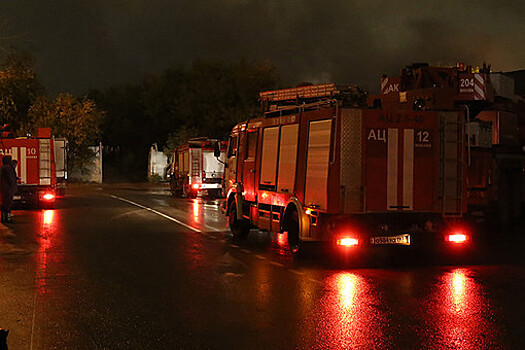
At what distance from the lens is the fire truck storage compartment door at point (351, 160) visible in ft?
34.2

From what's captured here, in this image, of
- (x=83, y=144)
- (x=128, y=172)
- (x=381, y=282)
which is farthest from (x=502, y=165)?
(x=128, y=172)

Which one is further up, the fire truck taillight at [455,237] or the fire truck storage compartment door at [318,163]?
the fire truck storage compartment door at [318,163]

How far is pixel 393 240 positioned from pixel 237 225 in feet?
15.4

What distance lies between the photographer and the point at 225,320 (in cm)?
675

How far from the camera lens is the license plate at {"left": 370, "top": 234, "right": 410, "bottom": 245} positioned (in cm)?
1065

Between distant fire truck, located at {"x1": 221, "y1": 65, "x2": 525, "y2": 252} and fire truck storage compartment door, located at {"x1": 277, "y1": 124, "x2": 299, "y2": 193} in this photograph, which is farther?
fire truck storage compartment door, located at {"x1": 277, "y1": 124, "x2": 299, "y2": 193}

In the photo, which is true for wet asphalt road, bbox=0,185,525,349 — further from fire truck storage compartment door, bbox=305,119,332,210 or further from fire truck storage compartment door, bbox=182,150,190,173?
fire truck storage compartment door, bbox=182,150,190,173

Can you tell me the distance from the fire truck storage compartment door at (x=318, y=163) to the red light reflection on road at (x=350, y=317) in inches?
73.9

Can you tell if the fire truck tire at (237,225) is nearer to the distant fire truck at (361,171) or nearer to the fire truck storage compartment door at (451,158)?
the distant fire truck at (361,171)

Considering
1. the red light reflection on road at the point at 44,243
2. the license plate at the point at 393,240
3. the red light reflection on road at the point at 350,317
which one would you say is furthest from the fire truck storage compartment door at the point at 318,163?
the red light reflection on road at the point at 44,243

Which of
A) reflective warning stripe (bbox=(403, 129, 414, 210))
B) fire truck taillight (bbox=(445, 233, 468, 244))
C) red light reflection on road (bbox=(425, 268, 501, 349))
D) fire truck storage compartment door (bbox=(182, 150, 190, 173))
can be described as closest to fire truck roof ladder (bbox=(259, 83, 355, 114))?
reflective warning stripe (bbox=(403, 129, 414, 210))

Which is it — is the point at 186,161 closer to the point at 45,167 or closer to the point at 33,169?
the point at 45,167

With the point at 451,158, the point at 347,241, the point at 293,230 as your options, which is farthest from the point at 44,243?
the point at 451,158

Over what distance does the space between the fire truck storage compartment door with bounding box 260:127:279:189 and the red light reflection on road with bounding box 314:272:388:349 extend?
3.82 metres
